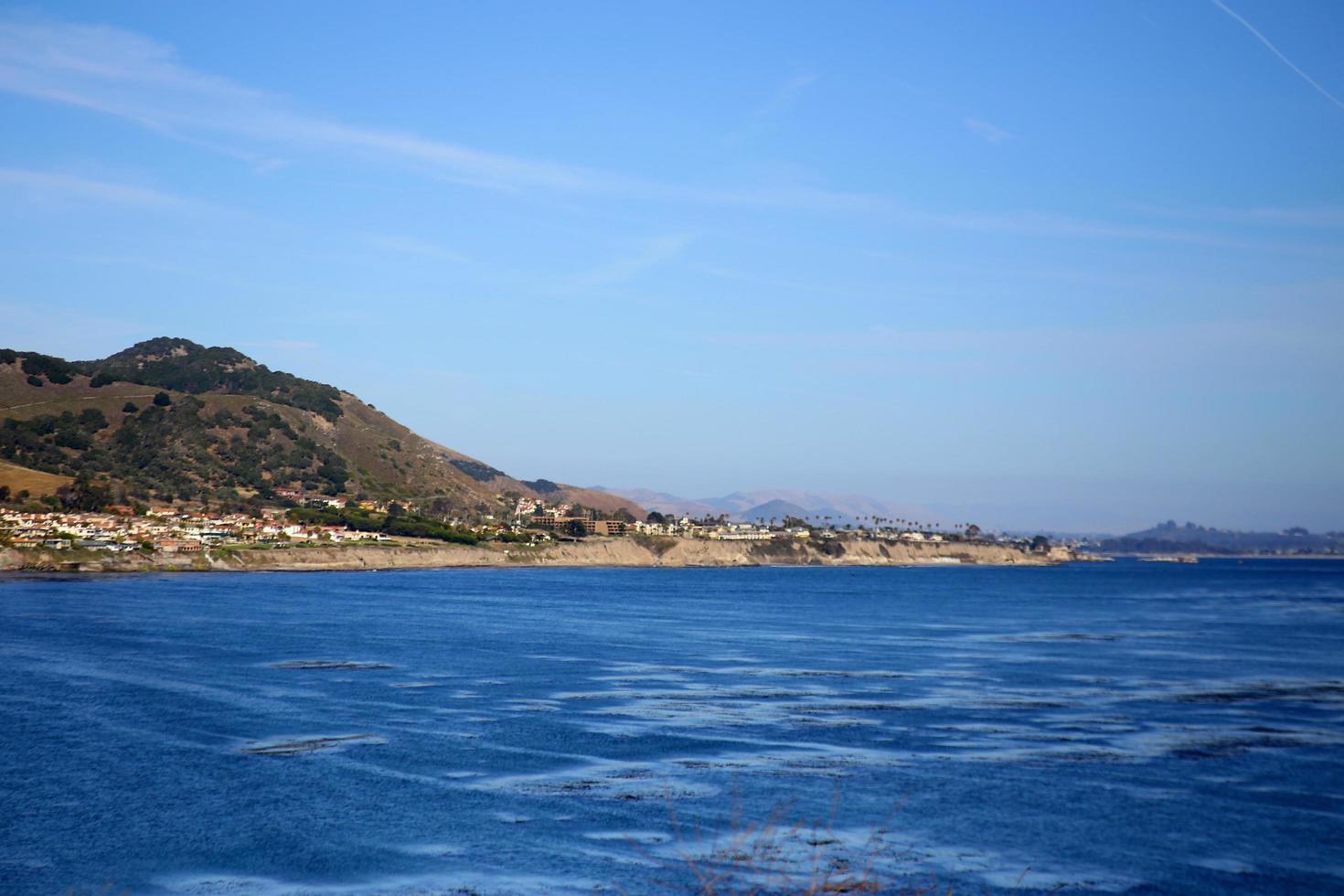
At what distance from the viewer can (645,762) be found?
104ft

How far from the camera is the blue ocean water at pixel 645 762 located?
75.7ft

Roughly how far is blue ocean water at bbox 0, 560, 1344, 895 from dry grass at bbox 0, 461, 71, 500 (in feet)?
259

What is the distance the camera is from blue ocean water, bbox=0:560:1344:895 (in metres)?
23.1

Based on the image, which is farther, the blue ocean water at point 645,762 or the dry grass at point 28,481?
the dry grass at point 28,481

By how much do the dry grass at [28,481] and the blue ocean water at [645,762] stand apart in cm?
7901

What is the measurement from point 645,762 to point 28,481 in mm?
134272

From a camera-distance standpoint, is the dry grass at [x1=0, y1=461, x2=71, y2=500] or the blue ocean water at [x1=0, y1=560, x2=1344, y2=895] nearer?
the blue ocean water at [x1=0, y1=560, x2=1344, y2=895]

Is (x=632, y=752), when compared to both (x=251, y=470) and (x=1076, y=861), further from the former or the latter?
(x=251, y=470)

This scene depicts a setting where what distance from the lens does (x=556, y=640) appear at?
64.9 m

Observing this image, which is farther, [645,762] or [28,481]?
[28,481]

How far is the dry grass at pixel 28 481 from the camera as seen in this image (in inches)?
5458

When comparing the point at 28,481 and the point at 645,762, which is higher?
the point at 28,481

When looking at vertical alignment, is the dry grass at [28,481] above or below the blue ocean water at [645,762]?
above

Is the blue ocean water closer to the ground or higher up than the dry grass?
closer to the ground
